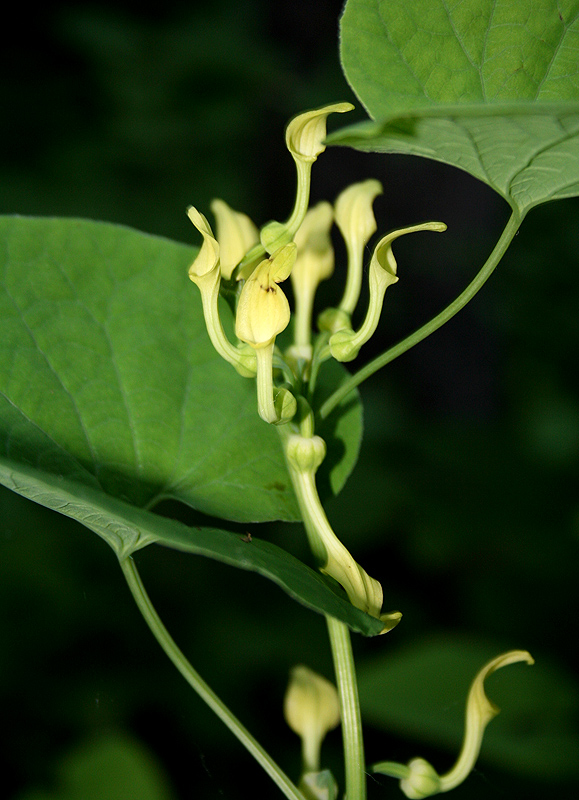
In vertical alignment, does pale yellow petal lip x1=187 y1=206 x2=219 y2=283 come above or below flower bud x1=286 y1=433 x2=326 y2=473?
above

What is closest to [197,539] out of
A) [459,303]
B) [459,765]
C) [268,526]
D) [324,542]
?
[324,542]

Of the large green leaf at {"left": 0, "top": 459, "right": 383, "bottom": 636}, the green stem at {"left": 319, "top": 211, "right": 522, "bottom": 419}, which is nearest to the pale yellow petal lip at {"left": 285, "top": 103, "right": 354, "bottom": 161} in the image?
the green stem at {"left": 319, "top": 211, "right": 522, "bottom": 419}

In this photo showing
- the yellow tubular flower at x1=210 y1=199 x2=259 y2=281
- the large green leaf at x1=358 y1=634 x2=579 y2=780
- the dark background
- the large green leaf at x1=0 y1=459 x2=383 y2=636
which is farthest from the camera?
the dark background

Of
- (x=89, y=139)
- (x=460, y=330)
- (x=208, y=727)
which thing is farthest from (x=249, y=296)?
(x=89, y=139)

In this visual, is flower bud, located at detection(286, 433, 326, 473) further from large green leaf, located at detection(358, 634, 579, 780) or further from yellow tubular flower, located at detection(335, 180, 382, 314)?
large green leaf, located at detection(358, 634, 579, 780)

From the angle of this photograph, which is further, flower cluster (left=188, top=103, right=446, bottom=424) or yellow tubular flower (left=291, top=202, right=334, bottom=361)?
yellow tubular flower (left=291, top=202, right=334, bottom=361)

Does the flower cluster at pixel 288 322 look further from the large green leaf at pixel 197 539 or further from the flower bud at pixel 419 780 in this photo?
the flower bud at pixel 419 780

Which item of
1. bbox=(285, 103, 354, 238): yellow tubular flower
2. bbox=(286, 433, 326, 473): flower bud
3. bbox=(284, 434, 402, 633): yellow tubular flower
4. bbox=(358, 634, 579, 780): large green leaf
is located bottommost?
bbox=(358, 634, 579, 780): large green leaf

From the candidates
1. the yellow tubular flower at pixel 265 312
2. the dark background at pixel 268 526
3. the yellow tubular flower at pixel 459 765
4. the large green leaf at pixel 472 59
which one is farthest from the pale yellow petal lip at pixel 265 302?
the dark background at pixel 268 526
